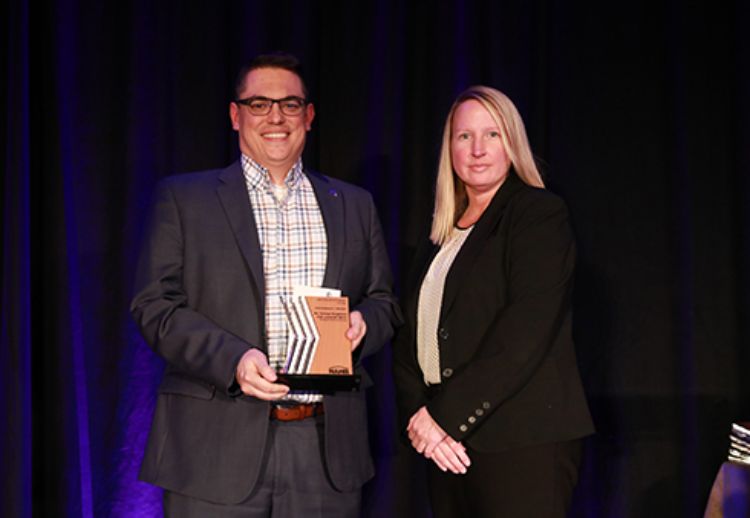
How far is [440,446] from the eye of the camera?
239 centimetres

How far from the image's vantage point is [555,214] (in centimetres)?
250

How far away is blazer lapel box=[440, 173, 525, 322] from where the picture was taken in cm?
251

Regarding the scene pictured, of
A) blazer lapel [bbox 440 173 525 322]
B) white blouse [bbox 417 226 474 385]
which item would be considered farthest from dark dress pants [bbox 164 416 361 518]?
blazer lapel [bbox 440 173 525 322]

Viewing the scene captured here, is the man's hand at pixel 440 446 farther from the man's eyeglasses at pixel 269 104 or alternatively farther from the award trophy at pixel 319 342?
the man's eyeglasses at pixel 269 104

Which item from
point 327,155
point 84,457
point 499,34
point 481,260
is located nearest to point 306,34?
point 327,155

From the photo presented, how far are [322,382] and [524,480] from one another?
1.99 feet

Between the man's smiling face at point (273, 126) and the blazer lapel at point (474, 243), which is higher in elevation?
the man's smiling face at point (273, 126)

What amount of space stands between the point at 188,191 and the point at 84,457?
1327 millimetres

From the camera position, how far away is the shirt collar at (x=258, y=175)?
2693 mm

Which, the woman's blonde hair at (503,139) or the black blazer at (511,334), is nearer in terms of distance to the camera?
the black blazer at (511,334)

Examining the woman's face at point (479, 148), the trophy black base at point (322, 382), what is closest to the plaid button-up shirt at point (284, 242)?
the trophy black base at point (322, 382)

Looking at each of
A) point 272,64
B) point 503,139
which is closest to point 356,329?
point 503,139

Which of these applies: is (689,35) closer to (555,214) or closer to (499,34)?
(499,34)

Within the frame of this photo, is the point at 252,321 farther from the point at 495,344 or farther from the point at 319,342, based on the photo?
the point at 495,344
